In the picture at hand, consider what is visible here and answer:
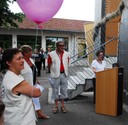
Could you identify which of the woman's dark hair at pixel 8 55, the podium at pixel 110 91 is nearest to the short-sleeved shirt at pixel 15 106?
the woman's dark hair at pixel 8 55

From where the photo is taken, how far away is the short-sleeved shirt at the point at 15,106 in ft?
8.44

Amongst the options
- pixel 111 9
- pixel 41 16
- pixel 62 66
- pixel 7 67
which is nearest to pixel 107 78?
pixel 62 66

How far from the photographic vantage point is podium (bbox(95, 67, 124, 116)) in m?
5.66

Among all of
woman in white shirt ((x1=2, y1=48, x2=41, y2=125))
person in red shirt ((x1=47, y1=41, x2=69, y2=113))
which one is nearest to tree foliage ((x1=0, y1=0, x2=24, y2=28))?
person in red shirt ((x1=47, y1=41, x2=69, y2=113))

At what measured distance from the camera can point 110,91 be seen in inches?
227

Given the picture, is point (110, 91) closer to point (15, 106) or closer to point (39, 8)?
point (39, 8)

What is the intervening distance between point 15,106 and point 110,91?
3.53 metres

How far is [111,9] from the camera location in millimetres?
10281

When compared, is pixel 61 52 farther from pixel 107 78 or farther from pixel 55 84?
pixel 107 78

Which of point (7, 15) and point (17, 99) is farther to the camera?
point (7, 15)

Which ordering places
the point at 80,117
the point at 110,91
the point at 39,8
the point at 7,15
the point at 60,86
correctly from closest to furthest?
the point at 39,8
the point at 80,117
the point at 110,91
the point at 60,86
the point at 7,15

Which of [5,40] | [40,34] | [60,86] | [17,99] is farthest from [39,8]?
[40,34]

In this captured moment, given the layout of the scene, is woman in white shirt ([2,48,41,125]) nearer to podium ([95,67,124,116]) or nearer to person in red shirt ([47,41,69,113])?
person in red shirt ([47,41,69,113])

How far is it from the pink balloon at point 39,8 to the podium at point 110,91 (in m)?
2.30
